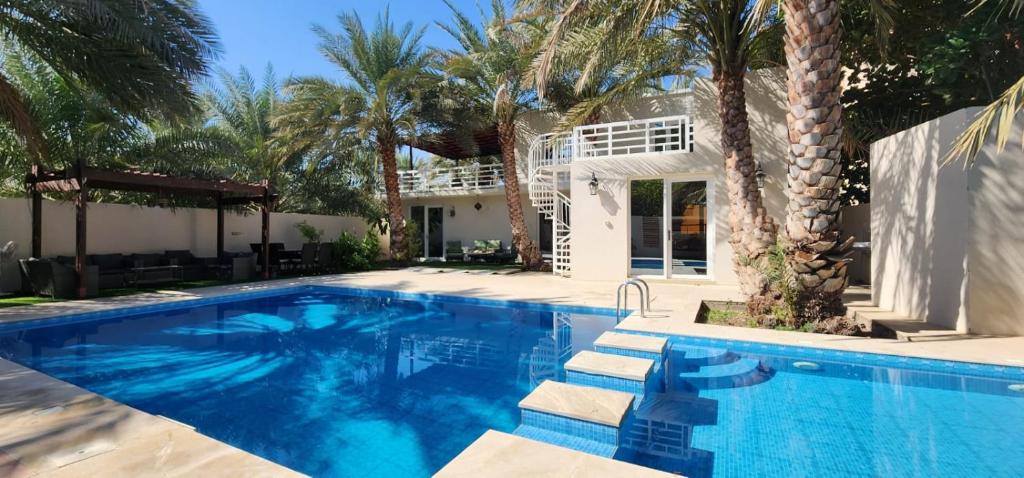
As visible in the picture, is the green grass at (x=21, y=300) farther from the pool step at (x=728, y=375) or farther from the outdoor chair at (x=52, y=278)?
the pool step at (x=728, y=375)

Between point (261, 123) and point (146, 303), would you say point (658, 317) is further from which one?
point (261, 123)

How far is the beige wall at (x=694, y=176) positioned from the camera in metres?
11.4

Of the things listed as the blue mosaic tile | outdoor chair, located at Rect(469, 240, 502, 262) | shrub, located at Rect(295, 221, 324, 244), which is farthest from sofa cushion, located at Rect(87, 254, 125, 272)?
the blue mosaic tile

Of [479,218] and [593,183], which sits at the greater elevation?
[593,183]

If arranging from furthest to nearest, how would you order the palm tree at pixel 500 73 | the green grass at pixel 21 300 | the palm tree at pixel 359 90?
the palm tree at pixel 359 90, the palm tree at pixel 500 73, the green grass at pixel 21 300

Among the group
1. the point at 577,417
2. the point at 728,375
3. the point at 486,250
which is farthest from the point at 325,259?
the point at 577,417

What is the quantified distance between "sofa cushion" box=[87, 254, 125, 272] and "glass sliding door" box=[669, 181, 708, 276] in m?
14.1

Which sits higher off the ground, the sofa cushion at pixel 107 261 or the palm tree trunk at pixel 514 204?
the palm tree trunk at pixel 514 204

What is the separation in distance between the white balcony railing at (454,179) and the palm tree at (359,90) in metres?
3.93

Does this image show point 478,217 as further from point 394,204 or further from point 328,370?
point 328,370

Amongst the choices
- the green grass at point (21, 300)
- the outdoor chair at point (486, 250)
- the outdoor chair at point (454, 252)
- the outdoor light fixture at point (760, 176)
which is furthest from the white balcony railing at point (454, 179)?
the green grass at point (21, 300)

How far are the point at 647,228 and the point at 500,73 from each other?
6711 millimetres

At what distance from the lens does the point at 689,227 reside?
12102mm

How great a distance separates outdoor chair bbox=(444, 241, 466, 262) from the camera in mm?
20569
